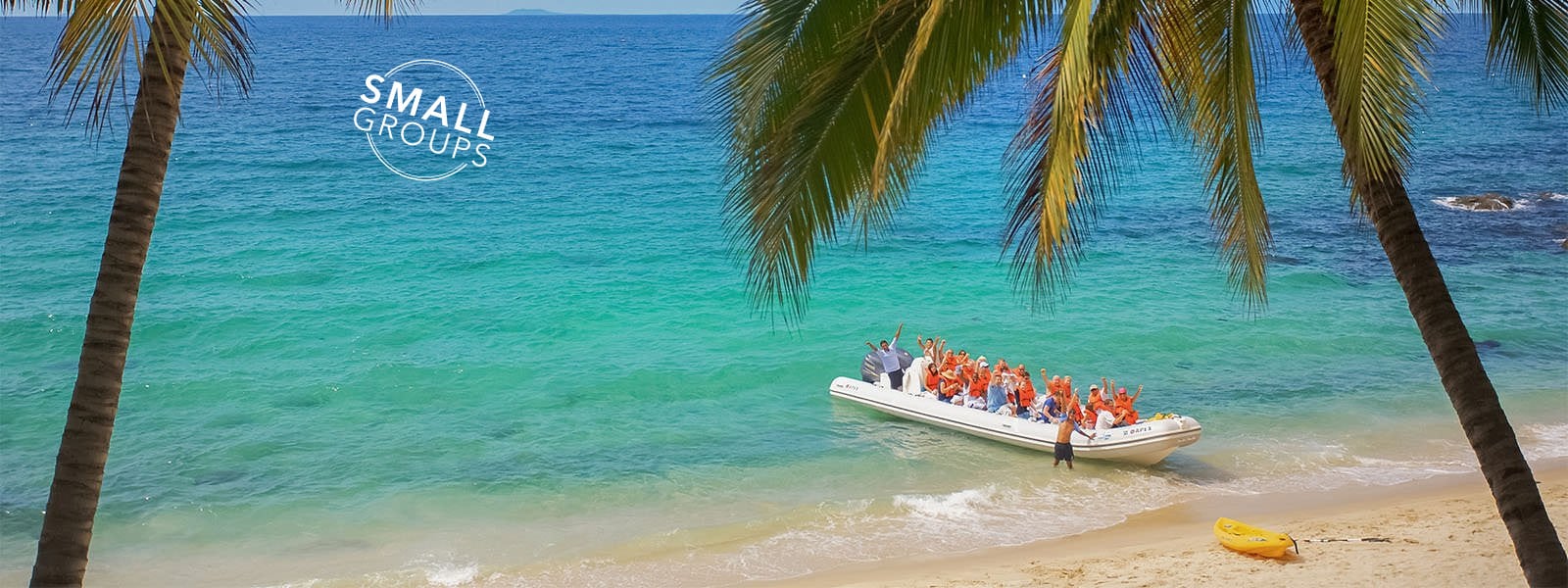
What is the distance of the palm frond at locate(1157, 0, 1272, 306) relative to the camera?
5395 mm

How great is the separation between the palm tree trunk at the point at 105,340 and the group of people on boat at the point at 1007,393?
1225 cm

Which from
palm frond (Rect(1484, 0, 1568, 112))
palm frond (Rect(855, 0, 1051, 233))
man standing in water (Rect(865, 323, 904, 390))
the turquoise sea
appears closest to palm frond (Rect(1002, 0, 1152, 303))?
palm frond (Rect(855, 0, 1051, 233))

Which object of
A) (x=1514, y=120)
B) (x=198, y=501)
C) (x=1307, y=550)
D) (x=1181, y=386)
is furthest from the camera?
(x=1514, y=120)

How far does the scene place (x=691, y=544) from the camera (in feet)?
44.0

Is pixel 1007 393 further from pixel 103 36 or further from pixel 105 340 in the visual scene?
pixel 103 36

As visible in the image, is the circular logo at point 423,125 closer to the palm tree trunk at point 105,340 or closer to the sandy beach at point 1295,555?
the sandy beach at point 1295,555

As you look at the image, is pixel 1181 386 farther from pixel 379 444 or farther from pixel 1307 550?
pixel 379 444

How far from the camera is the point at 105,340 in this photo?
4.61 m

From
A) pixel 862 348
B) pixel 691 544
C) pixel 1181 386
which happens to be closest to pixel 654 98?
pixel 862 348

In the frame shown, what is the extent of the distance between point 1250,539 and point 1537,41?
22.4 ft

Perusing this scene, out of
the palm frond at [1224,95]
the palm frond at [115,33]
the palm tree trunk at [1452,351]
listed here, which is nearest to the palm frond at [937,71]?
the palm frond at [1224,95]

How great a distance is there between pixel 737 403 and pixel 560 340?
5.94 m

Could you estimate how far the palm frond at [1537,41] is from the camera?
19.6 ft

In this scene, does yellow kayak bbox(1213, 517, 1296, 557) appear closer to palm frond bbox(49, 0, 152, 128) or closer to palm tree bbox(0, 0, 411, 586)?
palm tree bbox(0, 0, 411, 586)
